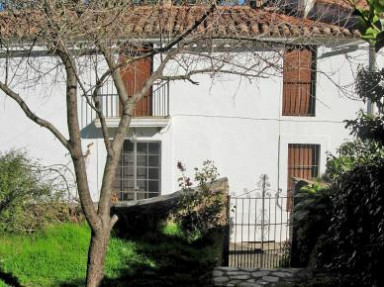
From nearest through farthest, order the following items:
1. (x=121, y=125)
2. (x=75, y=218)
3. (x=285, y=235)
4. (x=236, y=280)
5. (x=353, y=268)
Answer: (x=121, y=125)
(x=353, y=268)
(x=236, y=280)
(x=75, y=218)
(x=285, y=235)

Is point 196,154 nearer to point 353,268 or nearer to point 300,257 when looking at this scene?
point 300,257

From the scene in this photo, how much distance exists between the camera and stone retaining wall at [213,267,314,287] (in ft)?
24.8

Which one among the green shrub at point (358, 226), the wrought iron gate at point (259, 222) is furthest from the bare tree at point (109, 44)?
the wrought iron gate at point (259, 222)

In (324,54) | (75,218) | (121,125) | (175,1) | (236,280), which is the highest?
(324,54)

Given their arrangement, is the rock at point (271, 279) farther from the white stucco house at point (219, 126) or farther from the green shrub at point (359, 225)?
the white stucco house at point (219, 126)

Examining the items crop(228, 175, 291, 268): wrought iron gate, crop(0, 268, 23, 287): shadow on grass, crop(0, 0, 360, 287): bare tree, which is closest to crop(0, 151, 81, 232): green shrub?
crop(0, 268, 23, 287): shadow on grass

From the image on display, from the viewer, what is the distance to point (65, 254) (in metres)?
8.97

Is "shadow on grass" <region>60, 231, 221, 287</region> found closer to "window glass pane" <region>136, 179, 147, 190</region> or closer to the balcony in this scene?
the balcony

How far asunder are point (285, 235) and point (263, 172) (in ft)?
5.84

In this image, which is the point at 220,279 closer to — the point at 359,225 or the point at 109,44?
the point at 359,225

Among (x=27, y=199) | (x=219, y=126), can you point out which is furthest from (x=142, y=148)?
(x=27, y=199)

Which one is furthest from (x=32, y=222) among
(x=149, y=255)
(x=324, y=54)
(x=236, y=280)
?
(x=324, y=54)

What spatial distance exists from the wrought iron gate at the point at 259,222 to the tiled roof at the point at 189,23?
232 inches

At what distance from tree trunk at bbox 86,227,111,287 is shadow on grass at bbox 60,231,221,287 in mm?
1839
